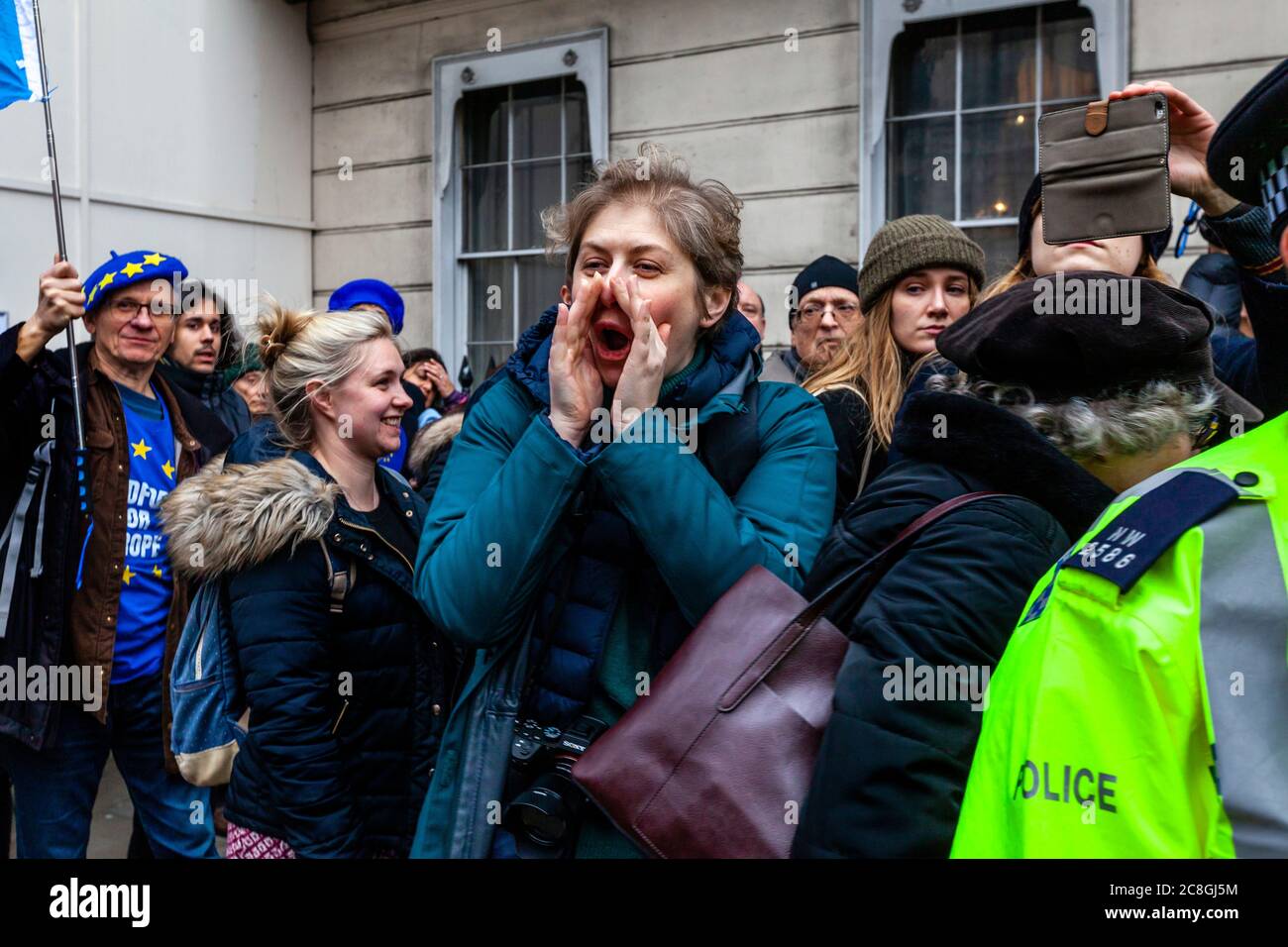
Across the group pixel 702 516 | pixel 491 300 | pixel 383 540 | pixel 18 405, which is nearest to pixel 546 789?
pixel 702 516

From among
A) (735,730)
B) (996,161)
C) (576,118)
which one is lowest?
(735,730)

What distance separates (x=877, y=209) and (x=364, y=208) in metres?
4.26

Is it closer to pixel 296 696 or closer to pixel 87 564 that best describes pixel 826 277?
pixel 296 696

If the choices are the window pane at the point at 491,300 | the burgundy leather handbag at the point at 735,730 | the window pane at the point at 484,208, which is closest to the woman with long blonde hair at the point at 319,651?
the burgundy leather handbag at the point at 735,730

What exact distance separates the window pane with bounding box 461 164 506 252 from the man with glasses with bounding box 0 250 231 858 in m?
4.84

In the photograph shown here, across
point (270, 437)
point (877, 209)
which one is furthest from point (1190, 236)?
point (270, 437)

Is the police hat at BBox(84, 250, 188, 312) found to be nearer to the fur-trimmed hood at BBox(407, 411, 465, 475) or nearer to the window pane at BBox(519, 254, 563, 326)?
the fur-trimmed hood at BBox(407, 411, 465, 475)

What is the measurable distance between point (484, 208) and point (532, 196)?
405 mm

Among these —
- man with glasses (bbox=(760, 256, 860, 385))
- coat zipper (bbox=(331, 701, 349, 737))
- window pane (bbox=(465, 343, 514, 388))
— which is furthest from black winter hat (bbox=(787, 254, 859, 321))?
window pane (bbox=(465, 343, 514, 388))

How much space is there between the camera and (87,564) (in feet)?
12.5

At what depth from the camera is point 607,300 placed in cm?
213

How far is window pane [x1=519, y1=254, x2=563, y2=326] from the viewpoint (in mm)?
8703
